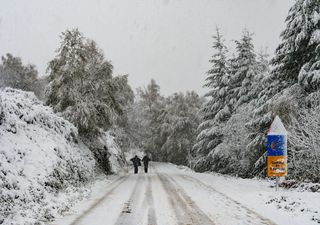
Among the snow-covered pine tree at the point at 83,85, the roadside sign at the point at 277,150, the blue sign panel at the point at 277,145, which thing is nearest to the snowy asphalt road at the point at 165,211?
the roadside sign at the point at 277,150

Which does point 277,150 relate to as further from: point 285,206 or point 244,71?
point 244,71

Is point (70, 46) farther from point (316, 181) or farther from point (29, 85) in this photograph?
point (29, 85)

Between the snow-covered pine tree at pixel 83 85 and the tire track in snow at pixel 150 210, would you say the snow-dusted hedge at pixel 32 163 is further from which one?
the snow-covered pine tree at pixel 83 85

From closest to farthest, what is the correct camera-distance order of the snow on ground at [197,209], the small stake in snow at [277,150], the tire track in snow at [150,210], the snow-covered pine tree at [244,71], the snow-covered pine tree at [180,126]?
1. the tire track in snow at [150,210]
2. the snow on ground at [197,209]
3. the small stake in snow at [277,150]
4. the snow-covered pine tree at [244,71]
5. the snow-covered pine tree at [180,126]

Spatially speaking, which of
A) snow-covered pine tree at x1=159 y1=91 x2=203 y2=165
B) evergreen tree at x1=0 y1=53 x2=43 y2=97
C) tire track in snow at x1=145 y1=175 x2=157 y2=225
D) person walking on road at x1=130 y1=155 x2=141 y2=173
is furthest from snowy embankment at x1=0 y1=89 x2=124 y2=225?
evergreen tree at x1=0 y1=53 x2=43 y2=97

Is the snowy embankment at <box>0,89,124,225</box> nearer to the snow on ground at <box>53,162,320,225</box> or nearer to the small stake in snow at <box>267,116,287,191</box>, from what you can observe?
the snow on ground at <box>53,162,320,225</box>

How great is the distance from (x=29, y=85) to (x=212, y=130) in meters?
38.4

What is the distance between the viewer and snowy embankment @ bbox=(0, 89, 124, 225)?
898 centimetres

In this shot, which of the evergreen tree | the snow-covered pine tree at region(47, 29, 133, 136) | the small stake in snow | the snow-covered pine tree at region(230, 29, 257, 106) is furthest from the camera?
the evergreen tree

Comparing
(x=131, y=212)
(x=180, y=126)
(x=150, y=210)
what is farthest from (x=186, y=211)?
(x=180, y=126)

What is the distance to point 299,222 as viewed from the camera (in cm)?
844

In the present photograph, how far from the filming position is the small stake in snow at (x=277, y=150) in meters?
13.1

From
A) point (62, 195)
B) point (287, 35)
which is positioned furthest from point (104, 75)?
point (62, 195)

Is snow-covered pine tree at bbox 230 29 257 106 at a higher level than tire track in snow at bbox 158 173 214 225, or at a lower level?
higher
